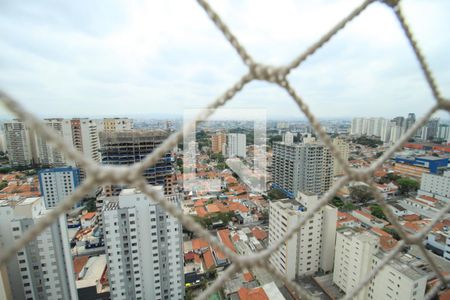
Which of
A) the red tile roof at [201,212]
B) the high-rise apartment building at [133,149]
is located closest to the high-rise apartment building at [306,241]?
the red tile roof at [201,212]

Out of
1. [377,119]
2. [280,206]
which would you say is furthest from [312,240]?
[377,119]

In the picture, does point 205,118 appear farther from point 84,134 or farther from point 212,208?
point 84,134

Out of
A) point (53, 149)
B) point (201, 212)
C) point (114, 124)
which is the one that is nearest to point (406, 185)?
point (201, 212)

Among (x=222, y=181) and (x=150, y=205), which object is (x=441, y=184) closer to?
(x=222, y=181)

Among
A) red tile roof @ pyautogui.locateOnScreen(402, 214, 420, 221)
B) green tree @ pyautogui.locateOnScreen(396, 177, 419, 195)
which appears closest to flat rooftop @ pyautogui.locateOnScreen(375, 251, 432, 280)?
red tile roof @ pyautogui.locateOnScreen(402, 214, 420, 221)

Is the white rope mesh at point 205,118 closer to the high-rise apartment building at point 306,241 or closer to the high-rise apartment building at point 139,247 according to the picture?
the high-rise apartment building at point 139,247

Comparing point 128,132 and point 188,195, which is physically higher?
point 128,132
